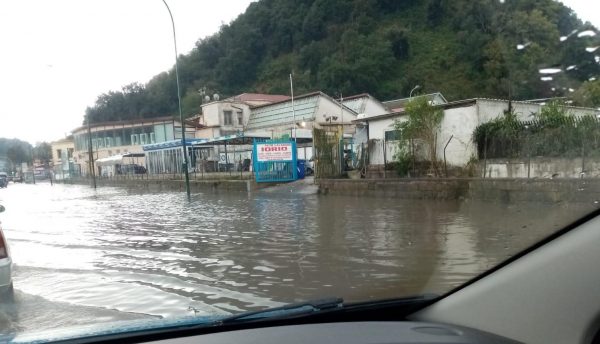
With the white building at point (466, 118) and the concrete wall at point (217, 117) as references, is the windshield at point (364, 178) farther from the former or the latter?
the concrete wall at point (217, 117)

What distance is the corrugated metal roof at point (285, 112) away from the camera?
9578mm

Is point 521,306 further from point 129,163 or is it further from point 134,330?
point 129,163

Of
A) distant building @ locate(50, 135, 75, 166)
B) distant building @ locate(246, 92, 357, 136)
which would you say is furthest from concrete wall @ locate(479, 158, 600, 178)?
distant building @ locate(50, 135, 75, 166)

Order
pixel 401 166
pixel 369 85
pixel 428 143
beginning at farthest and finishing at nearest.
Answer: pixel 401 166 < pixel 428 143 < pixel 369 85

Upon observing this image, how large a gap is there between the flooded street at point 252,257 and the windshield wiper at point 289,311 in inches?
17.3

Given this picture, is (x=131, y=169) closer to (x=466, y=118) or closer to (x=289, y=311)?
(x=466, y=118)

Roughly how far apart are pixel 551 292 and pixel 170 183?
97.4 feet

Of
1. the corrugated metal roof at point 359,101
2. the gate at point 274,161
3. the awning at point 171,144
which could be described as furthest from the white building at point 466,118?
the awning at point 171,144

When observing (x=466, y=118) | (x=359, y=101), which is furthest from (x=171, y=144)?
(x=466, y=118)

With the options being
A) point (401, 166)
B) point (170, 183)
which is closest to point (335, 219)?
point (401, 166)

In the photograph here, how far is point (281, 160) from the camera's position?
869 inches

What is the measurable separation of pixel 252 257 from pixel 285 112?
16.3 feet

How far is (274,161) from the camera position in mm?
22172

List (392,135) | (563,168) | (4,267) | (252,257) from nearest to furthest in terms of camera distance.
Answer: (563,168)
(4,267)
(252,257)
(392,135)
